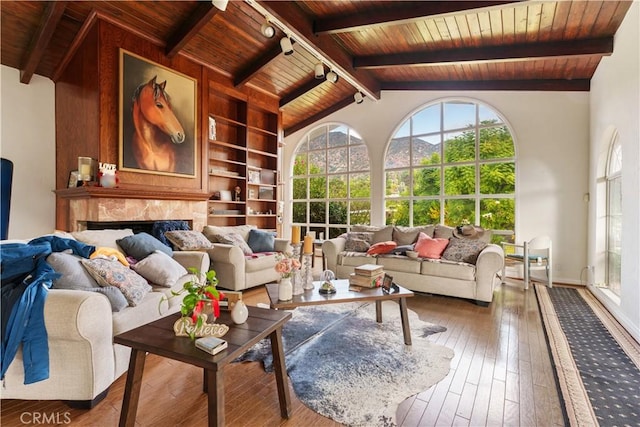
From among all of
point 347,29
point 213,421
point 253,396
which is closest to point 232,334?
point 213,421

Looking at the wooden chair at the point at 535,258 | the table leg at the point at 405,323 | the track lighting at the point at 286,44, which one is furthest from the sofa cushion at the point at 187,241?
the wooden chair at the point at 535,258

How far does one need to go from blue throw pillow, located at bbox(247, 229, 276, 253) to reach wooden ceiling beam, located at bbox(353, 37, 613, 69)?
10.4 feet

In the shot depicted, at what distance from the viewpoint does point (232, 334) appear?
1.55m

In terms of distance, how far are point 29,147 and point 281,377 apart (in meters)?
5.31

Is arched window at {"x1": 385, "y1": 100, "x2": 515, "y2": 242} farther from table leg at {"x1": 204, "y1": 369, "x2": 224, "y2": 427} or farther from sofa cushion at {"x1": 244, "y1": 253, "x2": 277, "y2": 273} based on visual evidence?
table leg at {"x1": 204, "y1": 369, "x2": 224, "y2": 427}

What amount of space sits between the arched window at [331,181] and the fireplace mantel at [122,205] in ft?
10.1

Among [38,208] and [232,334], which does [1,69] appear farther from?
[232,334]

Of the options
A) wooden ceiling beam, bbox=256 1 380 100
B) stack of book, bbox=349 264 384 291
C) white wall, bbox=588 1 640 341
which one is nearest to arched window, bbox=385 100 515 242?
wooden ceiling beam, bbox=256 1 380 100

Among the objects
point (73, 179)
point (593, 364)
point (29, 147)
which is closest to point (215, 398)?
point (593, 364)

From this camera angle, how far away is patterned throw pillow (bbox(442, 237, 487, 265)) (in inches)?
150

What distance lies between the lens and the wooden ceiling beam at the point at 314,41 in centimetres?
361

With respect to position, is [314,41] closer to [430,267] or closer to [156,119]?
[156,119]

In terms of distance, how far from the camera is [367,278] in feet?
9.13

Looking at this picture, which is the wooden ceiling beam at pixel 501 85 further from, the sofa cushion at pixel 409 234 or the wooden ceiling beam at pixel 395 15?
the sofa cushion at pixel 409 234
